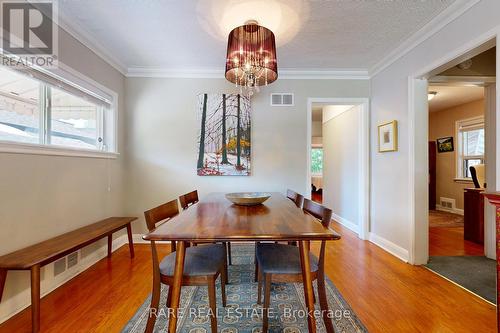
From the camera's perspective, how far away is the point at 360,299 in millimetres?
1780

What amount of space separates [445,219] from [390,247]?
2754mm

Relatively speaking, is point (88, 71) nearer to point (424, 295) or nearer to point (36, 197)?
point (36, 197)

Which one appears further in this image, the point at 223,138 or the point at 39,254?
the point at 223,138

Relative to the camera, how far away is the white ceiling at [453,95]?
398 centimetres

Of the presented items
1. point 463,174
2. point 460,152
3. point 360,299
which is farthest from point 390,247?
point 460,152

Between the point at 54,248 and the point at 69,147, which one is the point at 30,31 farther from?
the point at 54,248

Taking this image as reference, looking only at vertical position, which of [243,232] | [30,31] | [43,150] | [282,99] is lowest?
[243,232]

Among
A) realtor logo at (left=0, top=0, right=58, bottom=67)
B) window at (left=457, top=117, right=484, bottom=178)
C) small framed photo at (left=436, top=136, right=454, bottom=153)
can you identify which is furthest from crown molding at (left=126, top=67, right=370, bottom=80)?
small framed photo at (left=436, top=136, right=454, bottom=153)

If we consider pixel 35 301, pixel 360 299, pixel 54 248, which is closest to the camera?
pixel 35 301

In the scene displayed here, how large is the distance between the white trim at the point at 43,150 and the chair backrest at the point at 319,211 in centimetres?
223

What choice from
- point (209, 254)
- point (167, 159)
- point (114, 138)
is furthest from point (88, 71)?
point (209, 254)

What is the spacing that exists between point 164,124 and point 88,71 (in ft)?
3.35

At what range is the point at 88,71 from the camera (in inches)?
95.3

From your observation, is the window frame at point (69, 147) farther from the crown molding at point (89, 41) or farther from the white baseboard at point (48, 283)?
the white baseboard at point (48, 283)
